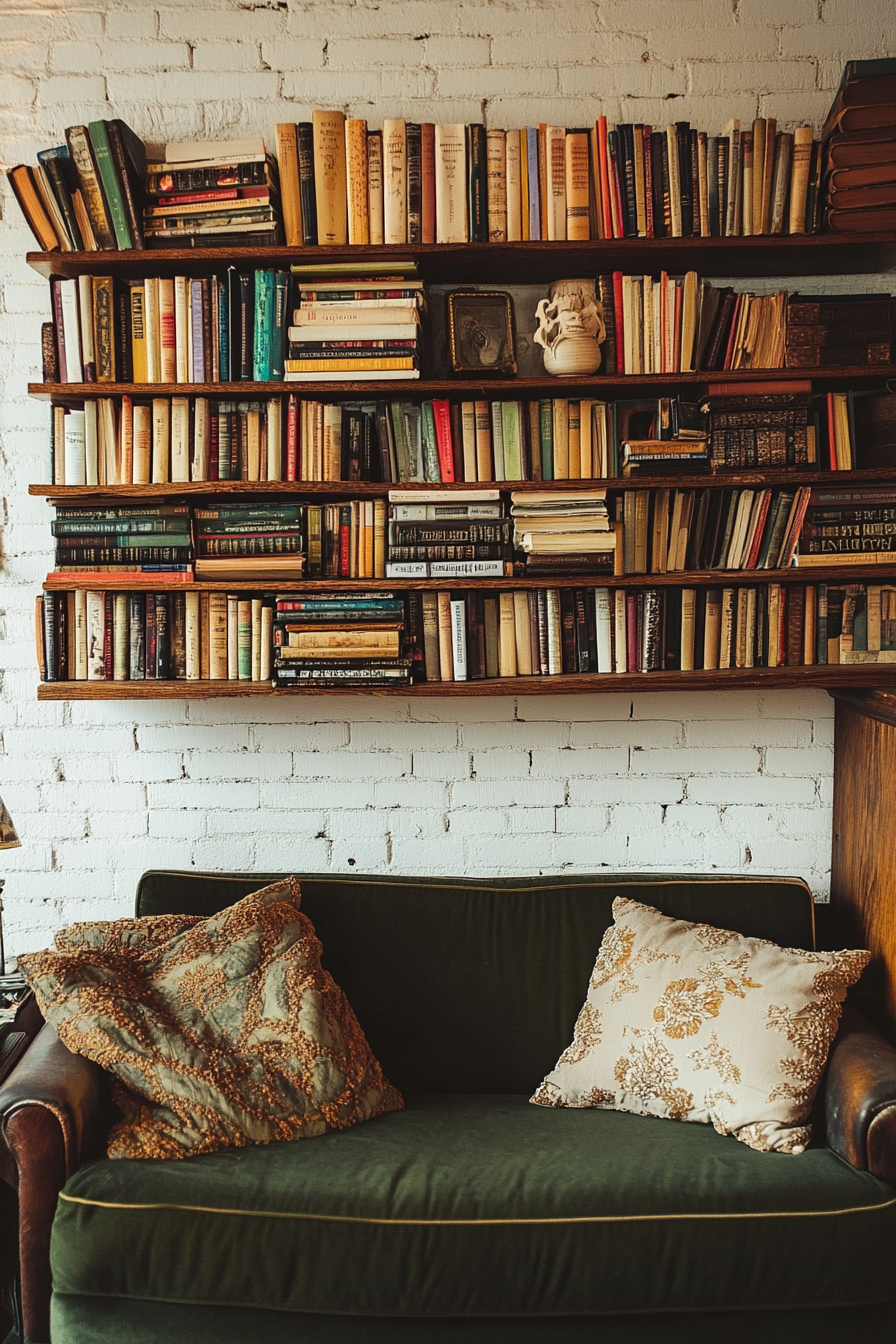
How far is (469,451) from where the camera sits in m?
2.19

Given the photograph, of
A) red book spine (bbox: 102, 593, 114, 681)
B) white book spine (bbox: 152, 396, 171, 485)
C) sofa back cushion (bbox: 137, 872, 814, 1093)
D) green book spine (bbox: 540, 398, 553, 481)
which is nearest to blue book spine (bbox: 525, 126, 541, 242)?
green book spine (bbox: 540, 398, 553, 481)

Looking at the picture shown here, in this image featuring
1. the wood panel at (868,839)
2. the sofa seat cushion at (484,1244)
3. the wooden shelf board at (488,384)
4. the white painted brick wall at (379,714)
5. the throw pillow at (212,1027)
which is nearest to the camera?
the sofa seat cushion at (484,1244)

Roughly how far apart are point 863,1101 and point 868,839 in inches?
24.9

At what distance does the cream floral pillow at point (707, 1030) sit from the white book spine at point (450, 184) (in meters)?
1.50

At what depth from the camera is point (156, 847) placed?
8.04 feet

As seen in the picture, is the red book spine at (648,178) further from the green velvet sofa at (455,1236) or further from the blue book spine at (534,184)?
the green velvet sofa at (455,1236)

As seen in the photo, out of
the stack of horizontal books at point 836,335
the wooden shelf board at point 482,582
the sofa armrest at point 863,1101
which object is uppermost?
the stack of horizontal books at point 836,335

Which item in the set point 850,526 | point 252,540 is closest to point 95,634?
point 252,540

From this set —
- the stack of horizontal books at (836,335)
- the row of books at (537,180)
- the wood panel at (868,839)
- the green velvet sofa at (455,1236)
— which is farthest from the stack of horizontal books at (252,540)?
the wood panel at (868,839)

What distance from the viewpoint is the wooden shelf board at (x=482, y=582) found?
2135 millimetres

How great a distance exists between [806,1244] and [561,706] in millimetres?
1222

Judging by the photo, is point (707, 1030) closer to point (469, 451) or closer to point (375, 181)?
point (469, 451)

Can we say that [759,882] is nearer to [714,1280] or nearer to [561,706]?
[561,706]

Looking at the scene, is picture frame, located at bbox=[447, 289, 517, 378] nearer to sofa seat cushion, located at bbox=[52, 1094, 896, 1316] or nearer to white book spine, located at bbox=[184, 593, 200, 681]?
white book spine, located at bbox=[184, 593, 200, 681]
